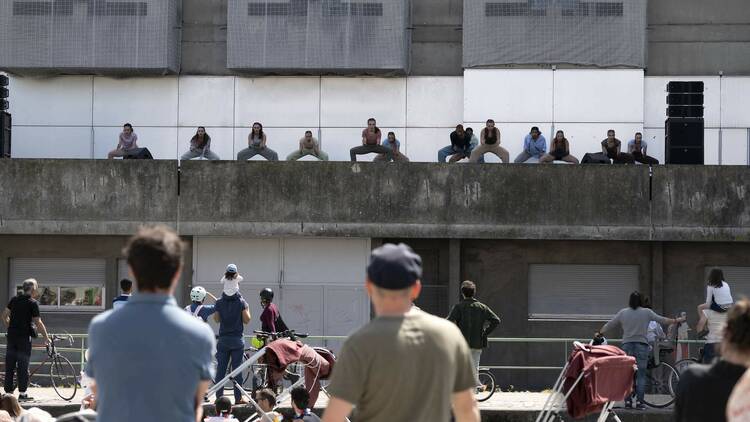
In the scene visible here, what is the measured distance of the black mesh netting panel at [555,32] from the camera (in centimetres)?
2798

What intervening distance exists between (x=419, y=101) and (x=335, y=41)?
7.47 ft

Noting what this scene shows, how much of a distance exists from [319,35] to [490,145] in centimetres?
493

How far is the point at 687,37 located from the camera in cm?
2831

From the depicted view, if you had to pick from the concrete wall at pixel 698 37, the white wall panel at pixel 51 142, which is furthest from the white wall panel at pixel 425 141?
the white wall panel at pixel 51 142

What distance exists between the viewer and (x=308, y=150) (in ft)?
85.5

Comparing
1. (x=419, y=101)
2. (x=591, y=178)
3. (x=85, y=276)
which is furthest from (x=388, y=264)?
(x=419, y=101)

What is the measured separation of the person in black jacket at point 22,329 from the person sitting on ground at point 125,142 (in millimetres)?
7796

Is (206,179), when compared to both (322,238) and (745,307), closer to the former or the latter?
(322,238)

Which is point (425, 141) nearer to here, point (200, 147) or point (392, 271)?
point (200, 147)

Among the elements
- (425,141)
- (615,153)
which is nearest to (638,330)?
(615,153)

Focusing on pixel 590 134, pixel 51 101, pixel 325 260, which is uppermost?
pixel 51 101

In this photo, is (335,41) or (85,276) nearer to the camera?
(85,276)

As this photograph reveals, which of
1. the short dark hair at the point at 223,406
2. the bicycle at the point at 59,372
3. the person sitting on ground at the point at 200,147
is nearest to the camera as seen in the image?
the short dark hair at the point at 223,406

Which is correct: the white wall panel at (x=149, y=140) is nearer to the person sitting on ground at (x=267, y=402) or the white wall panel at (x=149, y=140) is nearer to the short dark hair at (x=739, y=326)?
the person sitting on ground at (x=267, y=402)
